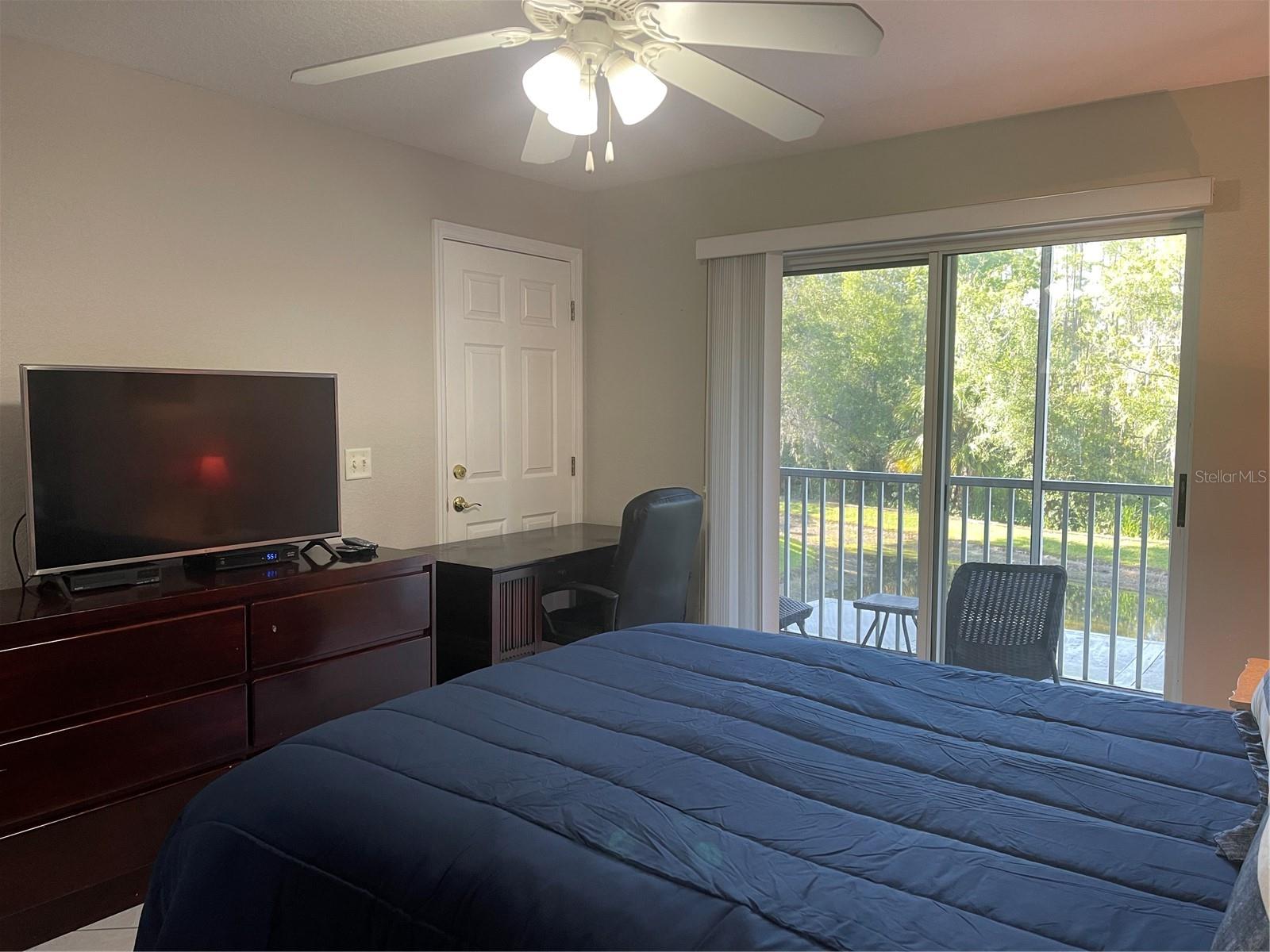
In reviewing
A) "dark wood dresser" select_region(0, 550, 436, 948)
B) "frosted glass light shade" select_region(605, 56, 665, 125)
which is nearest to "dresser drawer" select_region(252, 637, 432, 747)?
"dark wood dresser" select_region(0, 550, 436, 948)

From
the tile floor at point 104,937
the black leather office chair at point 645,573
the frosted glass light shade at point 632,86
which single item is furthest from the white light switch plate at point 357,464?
the frosted glass light shade at point 632,86

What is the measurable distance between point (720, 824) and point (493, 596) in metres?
2.14

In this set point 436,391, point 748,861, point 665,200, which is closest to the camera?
point 748,861

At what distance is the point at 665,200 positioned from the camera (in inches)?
162

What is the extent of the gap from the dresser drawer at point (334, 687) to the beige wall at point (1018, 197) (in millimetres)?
1604

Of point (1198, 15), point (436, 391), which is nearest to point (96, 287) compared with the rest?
point (436, 391)

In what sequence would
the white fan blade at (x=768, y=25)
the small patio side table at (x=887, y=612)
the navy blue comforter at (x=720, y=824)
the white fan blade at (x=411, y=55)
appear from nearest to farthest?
1. the navy blue comforter at (x=720, y=824)
2. the white fan blade at (x=768, y=25)
3. the white fan blade at (x=411, y=55)
4. the small patio side table at (x=887, y=612)

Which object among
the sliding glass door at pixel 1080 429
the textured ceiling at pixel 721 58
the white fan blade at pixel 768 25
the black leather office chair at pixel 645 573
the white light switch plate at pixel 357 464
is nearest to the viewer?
the white fan blade at pixel 768 25

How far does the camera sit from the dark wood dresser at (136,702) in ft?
6.91

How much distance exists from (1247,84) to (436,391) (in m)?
3.16

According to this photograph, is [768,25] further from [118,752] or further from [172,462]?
[118,752]

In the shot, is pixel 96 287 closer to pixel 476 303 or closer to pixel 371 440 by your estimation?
pixel 371 440

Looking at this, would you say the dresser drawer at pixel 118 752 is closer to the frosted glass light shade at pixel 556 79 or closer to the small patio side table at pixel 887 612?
the frosted glass light shade at pixel 556 79

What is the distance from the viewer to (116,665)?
7.41 feet
